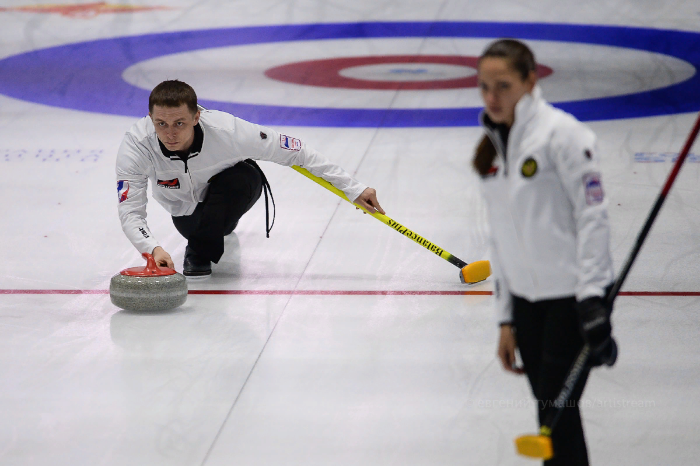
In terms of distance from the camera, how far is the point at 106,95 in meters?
7.12

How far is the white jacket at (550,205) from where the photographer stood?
63.7 inches

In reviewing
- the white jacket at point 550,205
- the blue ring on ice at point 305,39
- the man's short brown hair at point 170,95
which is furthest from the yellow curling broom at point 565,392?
the blue ring on ice at point 305,39

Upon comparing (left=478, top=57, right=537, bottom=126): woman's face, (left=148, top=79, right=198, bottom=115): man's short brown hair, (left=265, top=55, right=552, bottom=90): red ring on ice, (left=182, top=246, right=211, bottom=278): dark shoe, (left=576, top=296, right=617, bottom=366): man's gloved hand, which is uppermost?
(left=478, top=57, right=537, bottom=126): woman's face

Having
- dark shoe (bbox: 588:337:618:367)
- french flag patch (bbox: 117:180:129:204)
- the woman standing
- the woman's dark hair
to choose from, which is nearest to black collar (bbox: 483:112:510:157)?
the woman standing

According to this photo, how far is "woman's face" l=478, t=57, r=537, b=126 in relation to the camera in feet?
5.46

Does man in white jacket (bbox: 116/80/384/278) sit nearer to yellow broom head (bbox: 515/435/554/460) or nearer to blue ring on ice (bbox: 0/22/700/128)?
yellow broom head (bbox: 515/435/554/460)

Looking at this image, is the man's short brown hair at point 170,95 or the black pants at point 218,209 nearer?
the man's short brown hair at point 170,95

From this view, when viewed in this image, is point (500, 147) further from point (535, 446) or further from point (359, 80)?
point (359, 80)

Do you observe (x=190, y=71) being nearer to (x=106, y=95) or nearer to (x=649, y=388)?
(x=106, y=95)

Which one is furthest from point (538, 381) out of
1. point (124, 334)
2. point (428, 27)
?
point (428, 27)

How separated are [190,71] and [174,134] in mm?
4799

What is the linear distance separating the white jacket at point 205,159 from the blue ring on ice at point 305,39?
8.97 feet

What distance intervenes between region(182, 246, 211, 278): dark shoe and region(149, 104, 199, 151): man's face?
1.86ft

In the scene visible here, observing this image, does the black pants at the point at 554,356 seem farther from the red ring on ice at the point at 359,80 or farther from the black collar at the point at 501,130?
the red ring on ice at the point at 359,80
